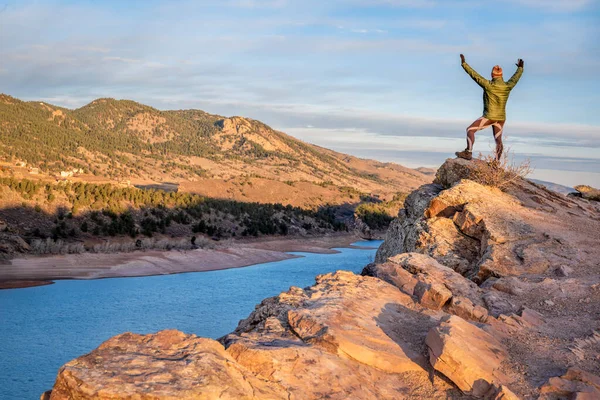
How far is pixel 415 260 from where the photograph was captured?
876 centimetres

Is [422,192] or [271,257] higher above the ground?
[422,192]

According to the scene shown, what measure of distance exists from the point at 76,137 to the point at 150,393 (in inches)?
4199

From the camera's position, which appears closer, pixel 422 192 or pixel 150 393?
pixel 150 393

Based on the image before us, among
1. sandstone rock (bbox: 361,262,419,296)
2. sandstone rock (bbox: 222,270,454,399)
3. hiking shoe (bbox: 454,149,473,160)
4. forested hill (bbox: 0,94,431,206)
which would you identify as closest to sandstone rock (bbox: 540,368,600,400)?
sandstone rock (bbox: 222,270,454,399)

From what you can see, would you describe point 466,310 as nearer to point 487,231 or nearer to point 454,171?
point 487,231

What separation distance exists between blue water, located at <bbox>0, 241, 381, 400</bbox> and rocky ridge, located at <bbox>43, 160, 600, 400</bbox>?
999 centimetres

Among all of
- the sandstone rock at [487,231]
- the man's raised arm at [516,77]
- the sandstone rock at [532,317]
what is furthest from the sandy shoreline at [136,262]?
the sandstone rock at [532,317]

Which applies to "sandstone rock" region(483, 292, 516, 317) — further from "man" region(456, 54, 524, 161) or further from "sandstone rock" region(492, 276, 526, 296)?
"man" region(456, 54, 524, 161)

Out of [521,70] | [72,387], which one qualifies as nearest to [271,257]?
[521,70]

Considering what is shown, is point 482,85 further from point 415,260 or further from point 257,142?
point 257,142

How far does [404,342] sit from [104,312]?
19.5 meters

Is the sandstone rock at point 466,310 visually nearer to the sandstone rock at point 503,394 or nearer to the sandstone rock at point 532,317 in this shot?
the sandstone rock at point 532,317

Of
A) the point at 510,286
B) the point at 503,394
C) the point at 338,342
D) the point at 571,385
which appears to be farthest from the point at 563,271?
the point at 338,342

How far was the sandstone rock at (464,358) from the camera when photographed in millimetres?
5492
